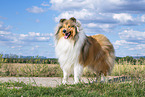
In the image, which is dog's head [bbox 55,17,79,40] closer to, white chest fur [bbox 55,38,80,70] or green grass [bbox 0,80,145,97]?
white chest fur [bbox 55,38,80,70]

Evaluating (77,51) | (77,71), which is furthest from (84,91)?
(77,51)

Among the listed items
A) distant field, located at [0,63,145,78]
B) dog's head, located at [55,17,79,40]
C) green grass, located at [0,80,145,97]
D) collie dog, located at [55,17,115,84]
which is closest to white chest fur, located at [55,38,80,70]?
collie dog, located at [55,17,115,84]

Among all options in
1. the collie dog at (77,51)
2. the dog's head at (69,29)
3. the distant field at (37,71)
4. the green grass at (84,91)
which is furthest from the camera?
the distant field at (37,71)

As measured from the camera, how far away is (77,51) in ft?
21.1

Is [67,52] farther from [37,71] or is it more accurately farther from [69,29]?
[37,71]

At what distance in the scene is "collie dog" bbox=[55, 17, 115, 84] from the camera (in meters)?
6.38

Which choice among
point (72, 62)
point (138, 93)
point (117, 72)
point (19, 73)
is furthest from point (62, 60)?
point (117, 72)

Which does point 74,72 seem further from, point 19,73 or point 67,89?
point 19,73

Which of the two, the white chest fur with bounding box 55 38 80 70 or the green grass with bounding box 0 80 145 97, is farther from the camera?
the white chest fur with bounding box 55 38 80 70

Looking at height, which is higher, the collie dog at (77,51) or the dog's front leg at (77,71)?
the collie dog at (77,51)

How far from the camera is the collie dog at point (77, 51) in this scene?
638 centimetres

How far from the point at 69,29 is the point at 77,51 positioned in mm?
799

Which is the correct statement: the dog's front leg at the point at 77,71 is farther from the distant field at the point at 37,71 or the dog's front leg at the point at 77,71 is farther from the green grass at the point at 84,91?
the distant field at the point at 37,71

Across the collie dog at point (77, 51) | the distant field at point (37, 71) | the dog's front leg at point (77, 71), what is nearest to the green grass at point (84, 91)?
the dog's front leg at point (77, 71)
